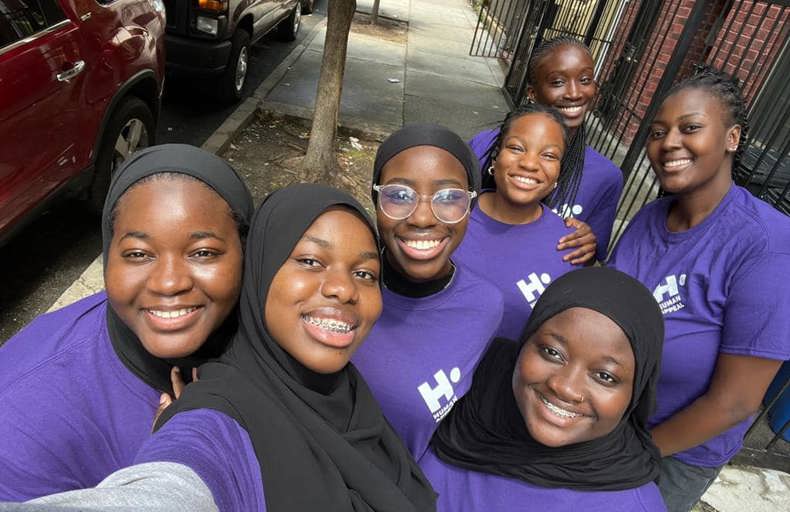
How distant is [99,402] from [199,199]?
19.9 inches

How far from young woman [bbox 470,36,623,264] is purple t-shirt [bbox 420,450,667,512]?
1.15 meters

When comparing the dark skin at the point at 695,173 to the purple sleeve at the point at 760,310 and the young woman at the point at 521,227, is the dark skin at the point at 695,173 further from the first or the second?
the young woman at the point at 521,227

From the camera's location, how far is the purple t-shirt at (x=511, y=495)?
1.38 m

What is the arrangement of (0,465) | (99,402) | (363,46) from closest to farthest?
(0,465)
(99,402)
(363,46)

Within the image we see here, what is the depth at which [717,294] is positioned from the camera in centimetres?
165

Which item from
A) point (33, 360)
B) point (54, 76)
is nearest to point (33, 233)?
point (54, 76)

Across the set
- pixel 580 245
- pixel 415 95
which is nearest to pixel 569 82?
pixel 580 245

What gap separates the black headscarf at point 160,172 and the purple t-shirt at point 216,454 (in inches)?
11.8

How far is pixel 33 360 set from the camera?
3.77 feet

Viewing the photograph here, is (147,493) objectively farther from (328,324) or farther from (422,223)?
(422,223)

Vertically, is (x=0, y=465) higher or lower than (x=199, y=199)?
lower

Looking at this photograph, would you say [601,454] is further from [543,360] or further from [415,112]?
[415,112]

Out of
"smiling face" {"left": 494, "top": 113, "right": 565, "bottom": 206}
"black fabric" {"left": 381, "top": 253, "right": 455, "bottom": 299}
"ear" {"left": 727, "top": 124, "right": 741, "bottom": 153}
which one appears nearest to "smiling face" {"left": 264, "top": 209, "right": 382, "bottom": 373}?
"black fabric" {"left": 381, "top": 253, "right": 455, "bottom": 299}

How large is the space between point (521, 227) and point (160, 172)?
1.31 meters
